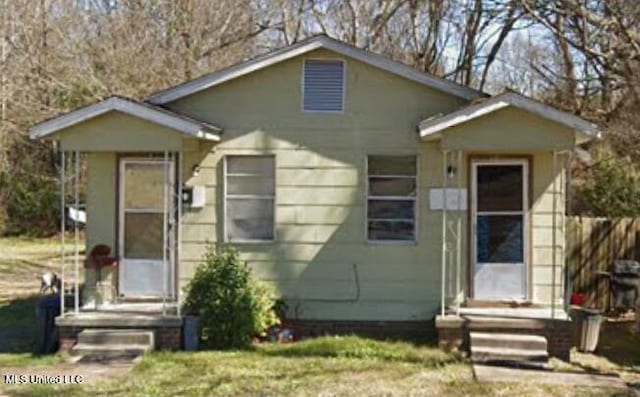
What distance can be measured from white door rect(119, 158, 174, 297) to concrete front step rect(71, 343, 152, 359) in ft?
4.18

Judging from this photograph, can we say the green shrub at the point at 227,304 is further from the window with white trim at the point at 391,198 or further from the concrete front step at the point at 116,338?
the window with white trim at the point at 391,198

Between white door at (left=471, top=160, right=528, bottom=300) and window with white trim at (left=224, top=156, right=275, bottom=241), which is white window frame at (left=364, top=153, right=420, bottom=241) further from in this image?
window with white trim at (left=224, top=156, right=275, bottom=241)

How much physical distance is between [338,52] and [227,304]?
387 centimetres

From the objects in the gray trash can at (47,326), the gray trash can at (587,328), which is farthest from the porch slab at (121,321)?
the gray trash can at (587,328)

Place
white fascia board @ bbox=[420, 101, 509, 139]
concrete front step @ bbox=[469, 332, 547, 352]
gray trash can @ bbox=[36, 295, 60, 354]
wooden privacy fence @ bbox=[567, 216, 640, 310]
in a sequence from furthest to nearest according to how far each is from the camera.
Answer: wooden privacy fence @ bbox=[567, 216, 640, 310]
gray trash can @ bbox=[36, 295, 60, 354]
white fascia board @ bbox=[420, 101, 509, 139]
concrete front step @ bbox=[469, 332, 547, 352]

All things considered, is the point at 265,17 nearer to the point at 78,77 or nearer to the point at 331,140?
the point at 78,77

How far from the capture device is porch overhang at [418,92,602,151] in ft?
32.9

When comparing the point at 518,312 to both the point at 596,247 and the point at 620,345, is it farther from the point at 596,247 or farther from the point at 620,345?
the point at 596,247

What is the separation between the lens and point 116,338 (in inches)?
400

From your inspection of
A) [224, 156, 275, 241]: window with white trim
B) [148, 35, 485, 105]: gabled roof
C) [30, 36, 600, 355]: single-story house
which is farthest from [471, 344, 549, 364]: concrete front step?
[148, 35, 485, 105]: gabled roof

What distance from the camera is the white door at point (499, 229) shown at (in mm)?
10992

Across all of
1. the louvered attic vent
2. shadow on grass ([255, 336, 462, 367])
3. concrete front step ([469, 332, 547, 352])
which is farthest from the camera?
the louvered attic vent

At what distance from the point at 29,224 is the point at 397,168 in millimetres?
22591

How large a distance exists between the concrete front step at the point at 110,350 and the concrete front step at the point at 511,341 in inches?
168
